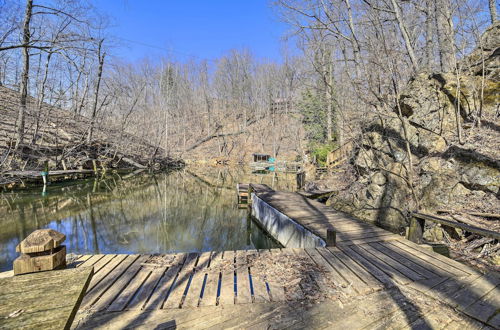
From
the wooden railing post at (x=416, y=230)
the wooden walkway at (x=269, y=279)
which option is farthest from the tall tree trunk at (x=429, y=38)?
the wooden walkway at (x=269, y=279)

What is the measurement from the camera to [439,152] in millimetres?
9117

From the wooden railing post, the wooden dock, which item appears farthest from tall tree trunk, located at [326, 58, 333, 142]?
the wooden dock

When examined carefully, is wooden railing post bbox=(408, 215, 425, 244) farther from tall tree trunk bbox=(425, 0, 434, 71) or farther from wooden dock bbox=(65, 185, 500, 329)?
tall tree trunk bbox=(425, 0, 434, 71)

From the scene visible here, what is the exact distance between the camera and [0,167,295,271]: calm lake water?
8094 millimetres

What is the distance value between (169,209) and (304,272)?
33.1 ft

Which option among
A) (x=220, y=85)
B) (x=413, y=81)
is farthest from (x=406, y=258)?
(x=220, y=85)

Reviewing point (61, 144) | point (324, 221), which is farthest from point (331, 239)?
point (61, 144)

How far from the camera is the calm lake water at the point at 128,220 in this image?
26.6 feet

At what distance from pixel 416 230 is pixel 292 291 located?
11.6ft

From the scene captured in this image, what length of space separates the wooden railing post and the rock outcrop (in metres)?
1.78

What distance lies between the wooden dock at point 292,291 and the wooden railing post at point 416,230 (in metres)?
0.62

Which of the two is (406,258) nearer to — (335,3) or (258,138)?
(335,3)

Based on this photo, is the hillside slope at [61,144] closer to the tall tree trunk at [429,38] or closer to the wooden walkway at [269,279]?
the wooden walkway at [269,279]

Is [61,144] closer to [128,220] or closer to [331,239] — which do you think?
[128,220]
